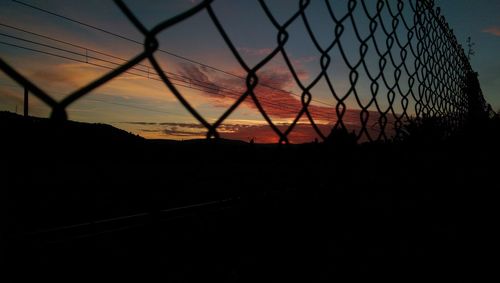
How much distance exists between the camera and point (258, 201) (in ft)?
3.79

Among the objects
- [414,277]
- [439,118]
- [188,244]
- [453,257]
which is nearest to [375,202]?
[453,257]

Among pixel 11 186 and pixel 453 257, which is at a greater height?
pixel 11 186

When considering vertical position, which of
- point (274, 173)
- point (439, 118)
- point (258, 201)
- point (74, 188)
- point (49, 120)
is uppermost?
point (439, 118)

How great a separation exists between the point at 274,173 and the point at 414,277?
1.93ft

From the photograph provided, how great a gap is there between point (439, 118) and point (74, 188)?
8.80 metres

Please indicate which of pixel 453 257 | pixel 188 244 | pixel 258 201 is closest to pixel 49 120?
pixel 258 201

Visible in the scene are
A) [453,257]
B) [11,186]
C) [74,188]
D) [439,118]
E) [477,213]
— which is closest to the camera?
[11,186]

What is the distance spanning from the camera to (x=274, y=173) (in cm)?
118

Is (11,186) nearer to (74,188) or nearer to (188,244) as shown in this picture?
(188,244)

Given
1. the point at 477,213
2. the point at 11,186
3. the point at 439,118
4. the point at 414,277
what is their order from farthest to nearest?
1. the point at 439,118
2. the point at 477,213
3. the point at 414,277
4. the point at 11,186

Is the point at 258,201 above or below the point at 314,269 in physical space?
above

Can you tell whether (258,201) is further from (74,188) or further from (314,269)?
(74,188)

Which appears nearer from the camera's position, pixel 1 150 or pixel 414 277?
pixel 1 150

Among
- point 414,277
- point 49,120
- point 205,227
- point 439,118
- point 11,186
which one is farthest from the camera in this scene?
point 439,118
